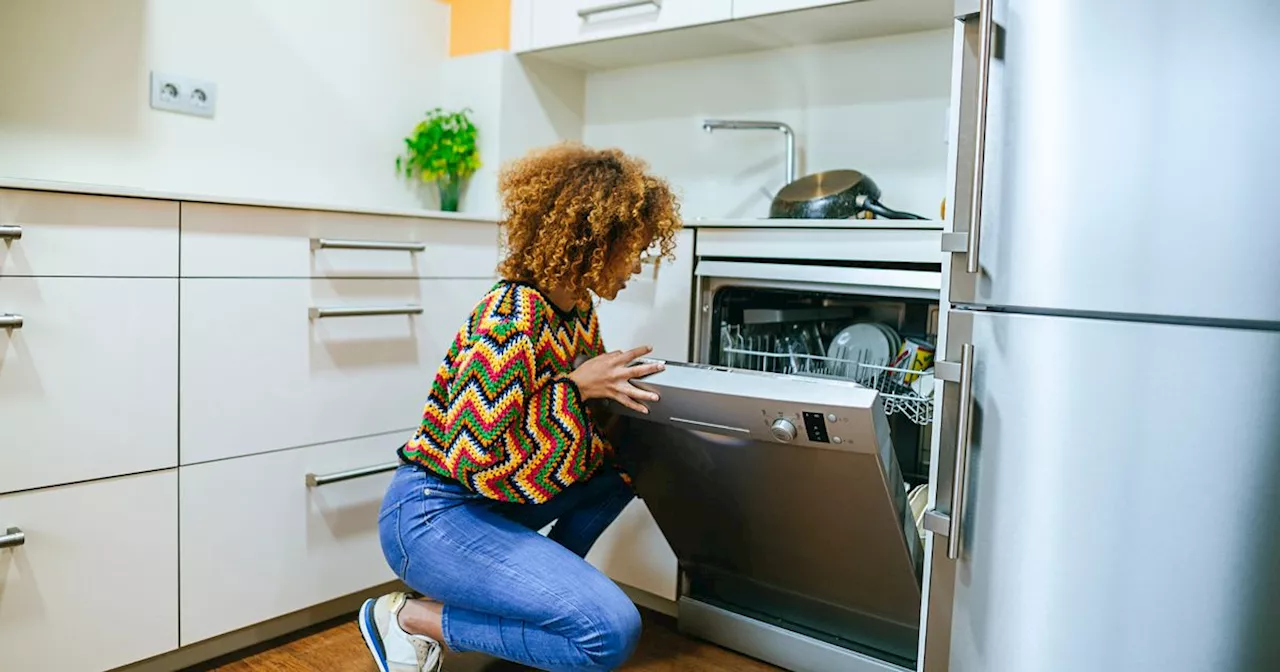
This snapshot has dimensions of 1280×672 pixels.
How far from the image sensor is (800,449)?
1.40 metres

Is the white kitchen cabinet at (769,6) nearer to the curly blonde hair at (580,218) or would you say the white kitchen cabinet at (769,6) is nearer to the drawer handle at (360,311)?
the curly blonde hair at (580,218)

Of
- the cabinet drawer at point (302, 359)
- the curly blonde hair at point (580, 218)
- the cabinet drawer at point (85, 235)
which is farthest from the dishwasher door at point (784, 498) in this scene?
the cabinet drawer at point (85, 235)

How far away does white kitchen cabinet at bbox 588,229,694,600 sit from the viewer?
198 cm

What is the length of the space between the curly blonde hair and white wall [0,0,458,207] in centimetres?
71

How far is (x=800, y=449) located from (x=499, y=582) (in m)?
0.53

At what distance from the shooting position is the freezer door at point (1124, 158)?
104 centimetres

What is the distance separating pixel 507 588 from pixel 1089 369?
92 centimetres

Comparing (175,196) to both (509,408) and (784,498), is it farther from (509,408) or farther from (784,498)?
(784,498)

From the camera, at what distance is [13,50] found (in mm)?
1928

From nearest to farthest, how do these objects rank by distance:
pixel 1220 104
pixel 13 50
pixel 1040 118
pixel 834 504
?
pixel 1220 104, pixel 1040 118, pixel 834 504, pixel 13 50

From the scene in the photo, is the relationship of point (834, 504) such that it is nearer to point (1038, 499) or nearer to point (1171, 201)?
point (1038, 499)

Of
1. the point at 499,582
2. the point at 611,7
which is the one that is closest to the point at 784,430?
the point at 499,582

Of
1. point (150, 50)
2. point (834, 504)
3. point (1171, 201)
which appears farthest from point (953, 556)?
point (150, 50)

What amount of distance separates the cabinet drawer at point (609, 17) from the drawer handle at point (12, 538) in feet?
5.34
